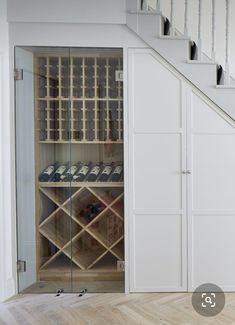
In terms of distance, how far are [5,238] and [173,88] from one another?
195 cm

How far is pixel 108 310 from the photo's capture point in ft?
7.77

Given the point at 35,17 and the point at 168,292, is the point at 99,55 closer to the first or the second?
the point at 35,17

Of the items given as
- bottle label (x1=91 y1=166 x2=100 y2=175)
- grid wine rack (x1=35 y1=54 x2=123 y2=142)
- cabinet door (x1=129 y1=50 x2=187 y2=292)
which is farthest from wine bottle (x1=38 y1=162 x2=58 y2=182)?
cabinet door (x1=129 y1=50 x2=187 y2=292)

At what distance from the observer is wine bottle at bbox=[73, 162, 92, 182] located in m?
2.79

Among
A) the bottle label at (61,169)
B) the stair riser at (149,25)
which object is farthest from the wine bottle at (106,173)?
the stair riser at (149,25)

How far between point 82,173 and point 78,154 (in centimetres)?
18

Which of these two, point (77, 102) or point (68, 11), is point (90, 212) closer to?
point (77, 102)

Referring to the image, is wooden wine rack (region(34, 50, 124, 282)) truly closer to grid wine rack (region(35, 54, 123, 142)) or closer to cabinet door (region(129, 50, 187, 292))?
grid wine rack (region(35, 54, 123, 142))

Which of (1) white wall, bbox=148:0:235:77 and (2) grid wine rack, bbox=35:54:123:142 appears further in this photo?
Answer: (1) white wall, bbox=148:0:235:77

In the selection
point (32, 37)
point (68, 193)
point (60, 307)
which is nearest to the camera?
point (60, 307)

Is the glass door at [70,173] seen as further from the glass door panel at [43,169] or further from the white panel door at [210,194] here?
the white panel door at [210,194]

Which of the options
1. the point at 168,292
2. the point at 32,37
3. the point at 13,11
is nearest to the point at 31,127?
the point at 32,37

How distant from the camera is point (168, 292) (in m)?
2.65

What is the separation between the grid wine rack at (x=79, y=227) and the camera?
2795 mm
